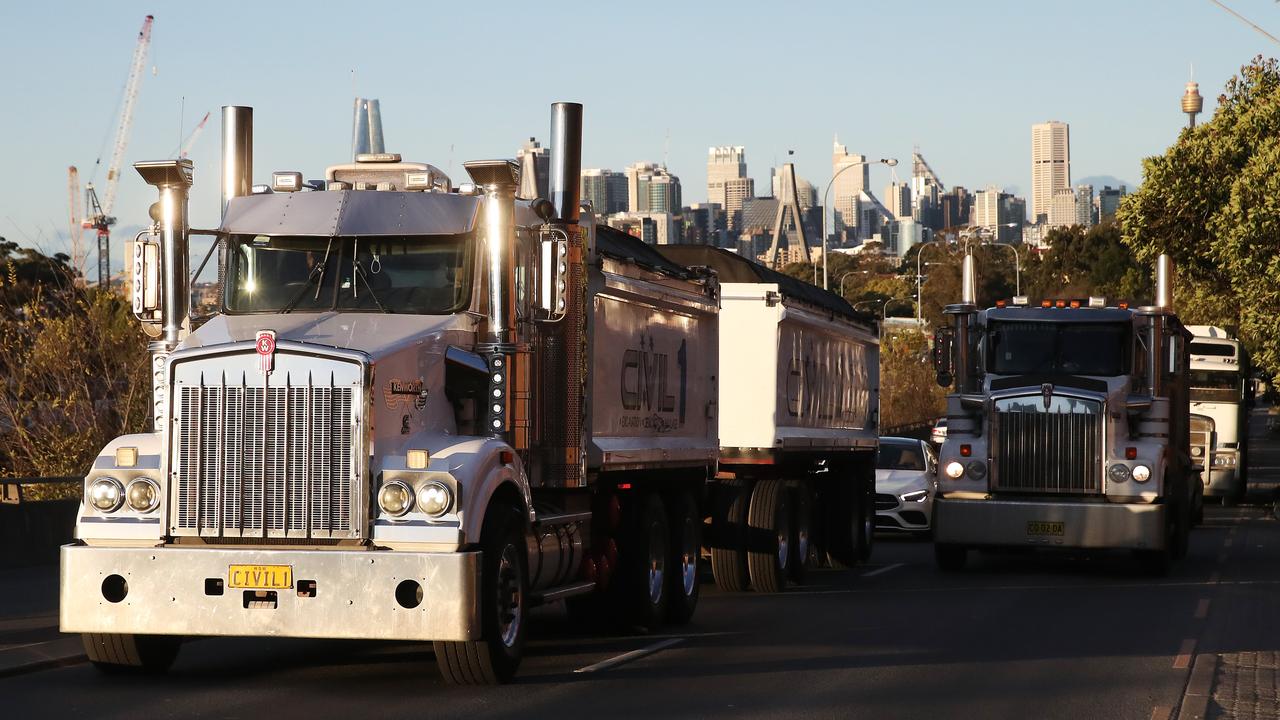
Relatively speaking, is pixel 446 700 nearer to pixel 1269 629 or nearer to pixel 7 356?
pixel 1269 629

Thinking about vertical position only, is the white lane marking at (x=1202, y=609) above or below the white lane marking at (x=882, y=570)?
above

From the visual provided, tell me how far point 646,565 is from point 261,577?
15.1ft

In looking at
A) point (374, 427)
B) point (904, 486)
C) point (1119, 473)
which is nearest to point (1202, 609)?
point (1119, 473)

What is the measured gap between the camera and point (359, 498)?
1155 cm

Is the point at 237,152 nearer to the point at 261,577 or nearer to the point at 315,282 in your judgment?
the point at 315,282

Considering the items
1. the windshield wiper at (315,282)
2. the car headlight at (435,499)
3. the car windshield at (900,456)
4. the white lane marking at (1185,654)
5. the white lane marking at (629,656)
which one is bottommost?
the white lane marking at (1185,654)

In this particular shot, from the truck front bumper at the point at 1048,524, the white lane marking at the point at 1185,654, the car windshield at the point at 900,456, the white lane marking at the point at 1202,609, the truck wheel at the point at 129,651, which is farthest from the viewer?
the car windshield at the point at 900,456

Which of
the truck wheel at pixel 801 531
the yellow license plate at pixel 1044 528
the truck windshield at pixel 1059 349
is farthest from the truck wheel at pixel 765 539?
the truck windshield at pixel 1059 349

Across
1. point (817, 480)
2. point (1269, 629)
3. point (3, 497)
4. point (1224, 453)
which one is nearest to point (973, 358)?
point (817, 480)

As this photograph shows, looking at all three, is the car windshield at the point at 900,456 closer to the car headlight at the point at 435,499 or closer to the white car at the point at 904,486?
the white car at the point at 904,486

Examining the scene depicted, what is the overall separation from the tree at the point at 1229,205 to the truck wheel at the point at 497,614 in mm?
15695

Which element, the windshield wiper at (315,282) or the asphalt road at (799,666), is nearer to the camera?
the asphalt road at (799,666)

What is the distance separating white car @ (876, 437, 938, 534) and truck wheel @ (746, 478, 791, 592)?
968 centimetres

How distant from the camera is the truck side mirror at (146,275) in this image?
1295 centimetres
